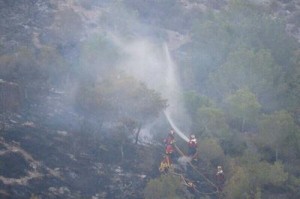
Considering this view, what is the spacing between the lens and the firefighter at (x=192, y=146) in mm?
22758

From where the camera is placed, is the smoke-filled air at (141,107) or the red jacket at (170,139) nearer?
the smoke-filled air at (141,107)

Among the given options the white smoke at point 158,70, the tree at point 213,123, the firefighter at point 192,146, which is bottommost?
the white smoke at point 158,70

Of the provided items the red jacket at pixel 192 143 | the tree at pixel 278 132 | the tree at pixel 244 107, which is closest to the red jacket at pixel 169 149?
the red jacket at pixel 192 143

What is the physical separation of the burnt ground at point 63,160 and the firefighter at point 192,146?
6.62 feet

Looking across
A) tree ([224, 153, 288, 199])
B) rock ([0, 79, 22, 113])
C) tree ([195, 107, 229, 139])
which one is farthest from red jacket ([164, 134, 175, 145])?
rock ([0, 79, 22, 113])

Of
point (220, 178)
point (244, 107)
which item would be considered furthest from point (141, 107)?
point (244, 107)

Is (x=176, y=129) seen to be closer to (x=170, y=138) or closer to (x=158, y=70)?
(x=170, y=138)

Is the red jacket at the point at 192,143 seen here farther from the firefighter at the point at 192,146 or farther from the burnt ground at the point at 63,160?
the burnt ground at the point at 63,160

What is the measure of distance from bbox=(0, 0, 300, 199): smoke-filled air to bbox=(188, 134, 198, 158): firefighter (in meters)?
0.07

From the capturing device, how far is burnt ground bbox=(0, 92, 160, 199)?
683 inches

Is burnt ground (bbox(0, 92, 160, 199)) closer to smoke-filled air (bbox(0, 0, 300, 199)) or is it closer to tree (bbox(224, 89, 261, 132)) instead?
smoke-filled air (bbox(0, 0, 300, 199))

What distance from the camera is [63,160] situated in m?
19.8

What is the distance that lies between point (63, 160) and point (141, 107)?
5.75 metres

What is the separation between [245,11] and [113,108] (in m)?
17.3
